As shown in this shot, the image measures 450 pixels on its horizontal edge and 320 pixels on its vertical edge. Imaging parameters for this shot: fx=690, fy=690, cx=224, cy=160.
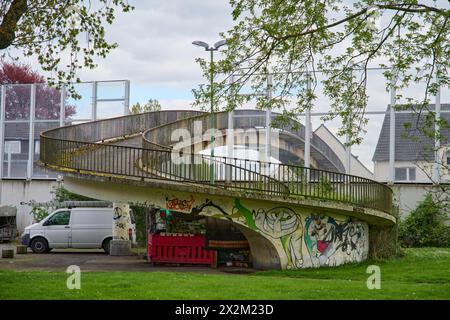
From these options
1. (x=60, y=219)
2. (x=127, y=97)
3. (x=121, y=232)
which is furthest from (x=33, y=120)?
Result: (x=121, y=232)

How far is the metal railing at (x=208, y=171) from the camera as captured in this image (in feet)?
66.4

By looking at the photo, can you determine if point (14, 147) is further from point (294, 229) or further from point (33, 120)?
point (294, 229)

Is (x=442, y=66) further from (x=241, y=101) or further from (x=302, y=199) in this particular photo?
(x=302, y=199)

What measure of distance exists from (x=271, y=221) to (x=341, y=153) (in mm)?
11470

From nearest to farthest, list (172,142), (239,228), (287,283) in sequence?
(287,283)
(239,228)
(172,142)

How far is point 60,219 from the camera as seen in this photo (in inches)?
1075

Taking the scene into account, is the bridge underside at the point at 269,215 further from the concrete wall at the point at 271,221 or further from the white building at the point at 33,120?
the white building at the point at 33,120

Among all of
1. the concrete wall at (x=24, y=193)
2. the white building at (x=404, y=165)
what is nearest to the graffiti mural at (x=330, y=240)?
the white building at (x=404, y=165)

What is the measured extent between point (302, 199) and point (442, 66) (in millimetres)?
6412

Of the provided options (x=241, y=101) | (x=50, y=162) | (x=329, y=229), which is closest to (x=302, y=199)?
(x=329, y=229)

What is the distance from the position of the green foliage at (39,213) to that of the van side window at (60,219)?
4781 millimetres

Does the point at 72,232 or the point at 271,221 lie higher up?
the point at 271,221

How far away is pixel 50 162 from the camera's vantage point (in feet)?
71.2

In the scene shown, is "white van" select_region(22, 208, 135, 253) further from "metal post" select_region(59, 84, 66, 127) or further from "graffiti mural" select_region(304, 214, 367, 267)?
"metal post" select_region(59, 84, 66, 127)
